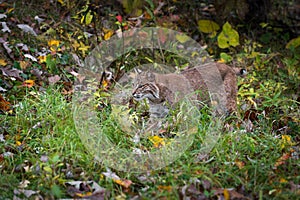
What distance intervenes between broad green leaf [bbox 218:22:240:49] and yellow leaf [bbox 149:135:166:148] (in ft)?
8.29

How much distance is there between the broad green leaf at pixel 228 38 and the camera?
21.7 ft

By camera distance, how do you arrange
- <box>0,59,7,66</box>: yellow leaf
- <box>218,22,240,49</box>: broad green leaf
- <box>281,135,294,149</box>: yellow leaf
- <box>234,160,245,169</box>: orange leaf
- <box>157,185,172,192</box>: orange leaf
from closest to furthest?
<box>157,185,172,192</box>: orange leaf, <box>234,160,245,169</box>: orange leaf, <box>281,135,294,149</box>: yellow leaf, <box>0,59,7,66</box>: yellow leaf, <box>218,22,240,49</box>: broad green leaf

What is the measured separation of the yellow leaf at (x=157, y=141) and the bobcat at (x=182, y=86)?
18.3 inches

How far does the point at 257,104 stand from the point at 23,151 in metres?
2.54

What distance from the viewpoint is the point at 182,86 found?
201 inches

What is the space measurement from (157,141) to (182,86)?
0.88 metres

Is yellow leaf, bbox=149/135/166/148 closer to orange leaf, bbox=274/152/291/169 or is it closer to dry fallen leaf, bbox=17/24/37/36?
orange leaf, bbox=274/152/291/169

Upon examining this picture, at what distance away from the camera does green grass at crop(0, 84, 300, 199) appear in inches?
150

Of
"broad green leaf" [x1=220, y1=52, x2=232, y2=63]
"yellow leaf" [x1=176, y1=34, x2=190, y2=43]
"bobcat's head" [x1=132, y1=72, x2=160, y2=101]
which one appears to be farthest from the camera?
"yellow leaf" [x1=176, y1=34, x2=190, y2=43]

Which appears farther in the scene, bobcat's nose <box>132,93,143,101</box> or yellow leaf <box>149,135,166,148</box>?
bobcat's nose <box>132,93,143,101</box>

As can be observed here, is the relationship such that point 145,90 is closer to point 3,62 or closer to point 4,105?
point 4,105

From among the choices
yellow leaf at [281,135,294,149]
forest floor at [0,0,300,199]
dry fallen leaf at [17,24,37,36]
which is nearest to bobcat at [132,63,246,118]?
forest floor at [0,0,300,199]

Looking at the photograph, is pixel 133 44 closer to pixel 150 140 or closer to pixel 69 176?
pixel 150 140

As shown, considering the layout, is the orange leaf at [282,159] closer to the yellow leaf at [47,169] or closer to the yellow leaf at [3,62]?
the yellow leaf at [47,169]
